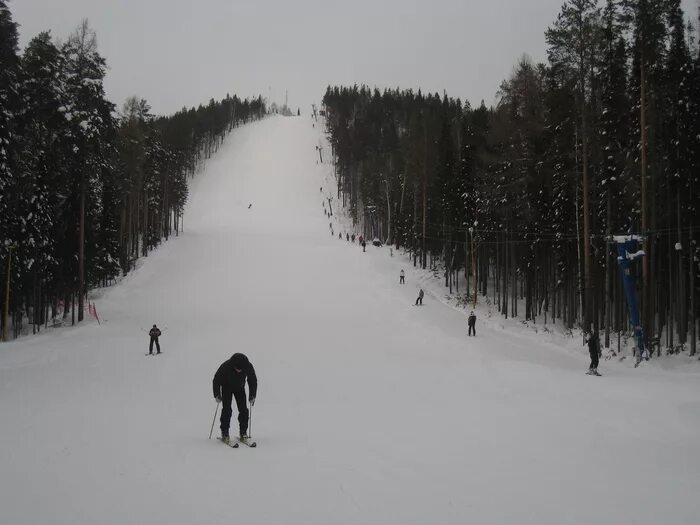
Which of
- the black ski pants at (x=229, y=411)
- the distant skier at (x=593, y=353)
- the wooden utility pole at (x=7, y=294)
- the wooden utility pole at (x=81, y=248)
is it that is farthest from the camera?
the wooden utility pole at (x=81, y=248)

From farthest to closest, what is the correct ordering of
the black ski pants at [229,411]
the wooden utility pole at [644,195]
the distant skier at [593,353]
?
1. the wooden utility pole at [644,195]
2. the distant skier at [593,353]
3. the black ski pants at [229,411]

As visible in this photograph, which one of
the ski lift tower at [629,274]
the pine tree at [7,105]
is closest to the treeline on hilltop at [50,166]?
the pine tree at [7,105]

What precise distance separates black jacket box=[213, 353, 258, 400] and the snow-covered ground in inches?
39.3

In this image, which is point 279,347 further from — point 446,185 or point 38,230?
point 446,185

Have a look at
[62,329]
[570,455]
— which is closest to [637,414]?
[570,455]

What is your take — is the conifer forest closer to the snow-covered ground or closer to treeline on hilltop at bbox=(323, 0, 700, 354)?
treeline on hilltop at bbox=(323, 0, 700, 354)

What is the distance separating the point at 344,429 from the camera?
10727mm

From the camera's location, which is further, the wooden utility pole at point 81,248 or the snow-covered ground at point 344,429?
the wooden utility pole at point 81,248

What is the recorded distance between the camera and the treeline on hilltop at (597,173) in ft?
71.7

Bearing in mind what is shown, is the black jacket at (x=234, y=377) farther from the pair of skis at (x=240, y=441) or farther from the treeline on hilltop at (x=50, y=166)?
the treeline on hilltop at (x=50, y=166)

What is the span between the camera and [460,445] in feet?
→ 31.4

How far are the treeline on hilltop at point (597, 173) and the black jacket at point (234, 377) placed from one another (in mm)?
17746

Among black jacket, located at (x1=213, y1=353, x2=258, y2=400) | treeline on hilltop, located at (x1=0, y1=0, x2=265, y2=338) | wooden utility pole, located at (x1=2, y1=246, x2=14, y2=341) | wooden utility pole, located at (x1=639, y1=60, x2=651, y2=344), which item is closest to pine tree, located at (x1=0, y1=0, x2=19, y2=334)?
treeline on hilltop, located at (x1=0, y1=0, x2=265, y2=338)

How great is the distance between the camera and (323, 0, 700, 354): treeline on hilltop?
71.7 ft
